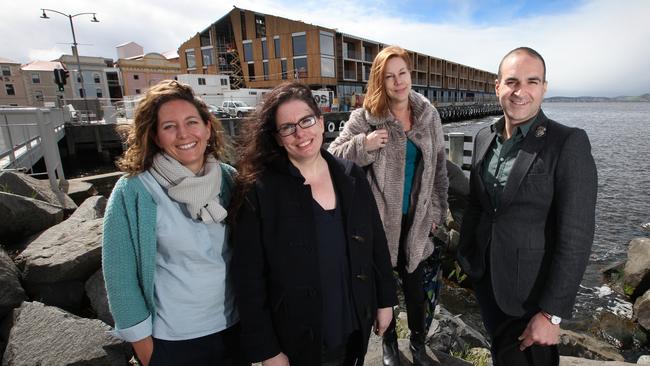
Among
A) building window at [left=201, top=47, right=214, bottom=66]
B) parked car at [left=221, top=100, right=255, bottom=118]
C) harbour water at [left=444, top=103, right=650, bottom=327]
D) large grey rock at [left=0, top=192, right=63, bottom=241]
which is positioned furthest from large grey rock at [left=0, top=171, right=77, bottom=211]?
building window at [left=201, top=47, right=214, bottom=66]

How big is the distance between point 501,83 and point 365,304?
1.41 metres

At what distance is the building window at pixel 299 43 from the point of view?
3609 cm

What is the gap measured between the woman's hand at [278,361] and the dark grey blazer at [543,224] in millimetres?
1189

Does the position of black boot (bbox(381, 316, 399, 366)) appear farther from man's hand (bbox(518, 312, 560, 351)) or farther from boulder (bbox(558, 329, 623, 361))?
boulder (bbox(558, 329, 623, 361))

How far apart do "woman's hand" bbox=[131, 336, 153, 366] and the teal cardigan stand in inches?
4.8

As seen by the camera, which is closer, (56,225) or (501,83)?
(501,83)

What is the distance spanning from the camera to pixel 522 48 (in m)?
1.83

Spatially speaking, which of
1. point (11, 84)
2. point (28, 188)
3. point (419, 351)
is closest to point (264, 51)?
point (28, 188)

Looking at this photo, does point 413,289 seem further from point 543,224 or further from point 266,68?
point 266,68

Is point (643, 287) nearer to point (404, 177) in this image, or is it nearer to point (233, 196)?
point (404, 177)

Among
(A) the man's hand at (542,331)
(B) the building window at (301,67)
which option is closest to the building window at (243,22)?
(B) the building window at (301,67)

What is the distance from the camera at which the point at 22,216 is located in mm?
3975

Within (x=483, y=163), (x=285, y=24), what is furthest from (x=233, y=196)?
(x=285, y=24)

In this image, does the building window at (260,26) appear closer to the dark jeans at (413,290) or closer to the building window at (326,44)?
the building window at (326,44)
